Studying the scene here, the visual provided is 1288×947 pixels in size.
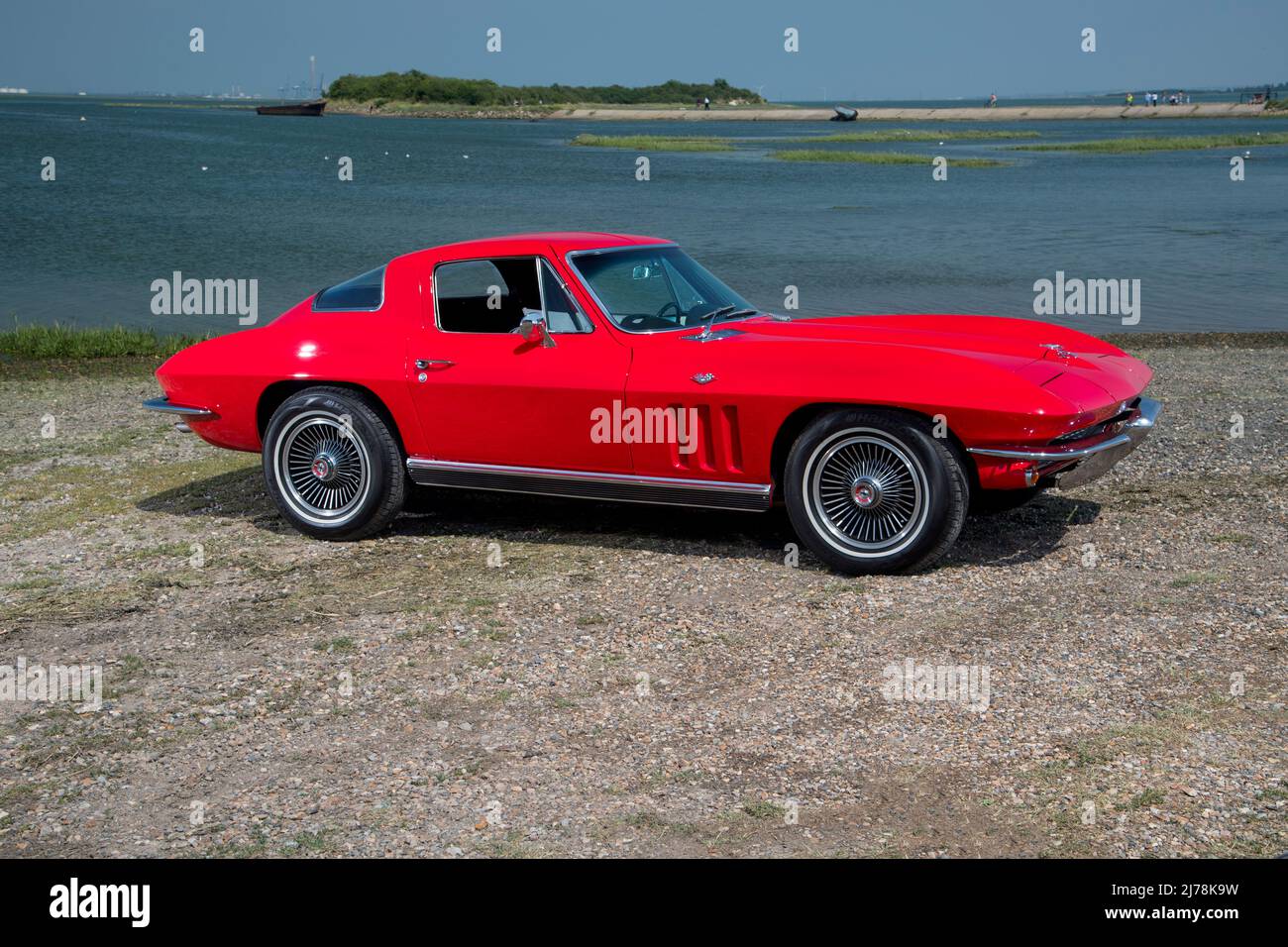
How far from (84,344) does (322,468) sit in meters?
9.38

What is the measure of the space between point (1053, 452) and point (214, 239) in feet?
88.7

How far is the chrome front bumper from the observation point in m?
6.01

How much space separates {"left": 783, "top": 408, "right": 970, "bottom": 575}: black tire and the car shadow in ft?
0.99

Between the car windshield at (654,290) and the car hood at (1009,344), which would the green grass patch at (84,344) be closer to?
the car windshield at (654,290)

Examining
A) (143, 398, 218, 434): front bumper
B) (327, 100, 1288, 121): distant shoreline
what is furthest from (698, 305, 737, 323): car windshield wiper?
(327, 100, 1288, 121): distant shoreline

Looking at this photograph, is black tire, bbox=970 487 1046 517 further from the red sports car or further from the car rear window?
the car rear window

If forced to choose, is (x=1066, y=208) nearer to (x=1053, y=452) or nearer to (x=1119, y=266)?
(x=1119, y=266)

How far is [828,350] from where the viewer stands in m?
6.34

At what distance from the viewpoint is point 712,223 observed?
117 ft

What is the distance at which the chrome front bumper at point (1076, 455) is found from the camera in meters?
6.01

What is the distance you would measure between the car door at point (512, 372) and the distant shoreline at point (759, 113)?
140 meters

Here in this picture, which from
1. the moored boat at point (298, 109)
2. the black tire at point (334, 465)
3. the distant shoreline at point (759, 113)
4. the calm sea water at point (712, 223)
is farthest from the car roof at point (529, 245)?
the moored boat at point (298, 109)
